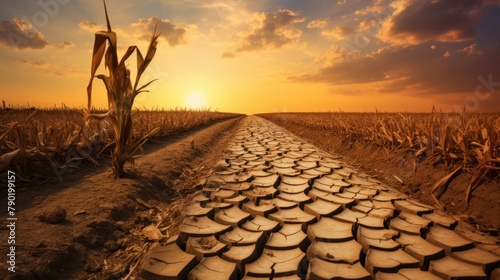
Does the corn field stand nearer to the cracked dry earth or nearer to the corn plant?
the corn plant

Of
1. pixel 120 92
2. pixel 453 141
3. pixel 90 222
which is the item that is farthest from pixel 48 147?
pixel 453 141

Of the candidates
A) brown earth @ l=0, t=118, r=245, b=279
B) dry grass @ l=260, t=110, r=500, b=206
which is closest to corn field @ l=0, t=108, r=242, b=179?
brown earth @ l=0, t=118, r=245, b=279

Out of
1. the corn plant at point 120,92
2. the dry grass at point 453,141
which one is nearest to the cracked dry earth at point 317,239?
the dry grass at point 453,141

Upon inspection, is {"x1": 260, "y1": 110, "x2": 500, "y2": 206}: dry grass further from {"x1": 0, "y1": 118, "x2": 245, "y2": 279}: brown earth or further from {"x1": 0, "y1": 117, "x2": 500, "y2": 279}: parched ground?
{"x1": 0, "y1": 118, "x2": 245, "y2": 279}: brown earth

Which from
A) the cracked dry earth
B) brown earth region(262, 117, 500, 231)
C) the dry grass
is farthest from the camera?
the dry grass

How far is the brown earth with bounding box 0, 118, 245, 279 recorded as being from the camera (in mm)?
1308

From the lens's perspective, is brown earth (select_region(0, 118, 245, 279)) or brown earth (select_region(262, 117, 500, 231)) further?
brown earth (select_region(262, 117, 500, 231))

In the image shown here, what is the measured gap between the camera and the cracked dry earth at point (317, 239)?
1.30m

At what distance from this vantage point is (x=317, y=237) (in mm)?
1573

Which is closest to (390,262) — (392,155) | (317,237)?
(317,237)

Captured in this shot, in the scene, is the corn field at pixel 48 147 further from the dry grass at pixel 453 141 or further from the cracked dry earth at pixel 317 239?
the dry grass at pixel 453 141

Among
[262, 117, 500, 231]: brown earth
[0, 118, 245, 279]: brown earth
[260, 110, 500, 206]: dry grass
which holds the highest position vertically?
[260, 110, 500, 206]: dry grass

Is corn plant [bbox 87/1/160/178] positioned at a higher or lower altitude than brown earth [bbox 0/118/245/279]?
higher

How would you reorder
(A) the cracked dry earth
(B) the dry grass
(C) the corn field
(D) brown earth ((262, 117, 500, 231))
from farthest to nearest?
(C) the corn field
(B) the dry grass
(D) brown earth ((262, 117, 500, 231))
(A) the cracked dry earth
